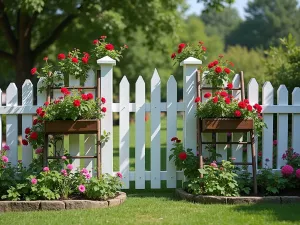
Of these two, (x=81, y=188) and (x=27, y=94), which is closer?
(x=81, y=188)

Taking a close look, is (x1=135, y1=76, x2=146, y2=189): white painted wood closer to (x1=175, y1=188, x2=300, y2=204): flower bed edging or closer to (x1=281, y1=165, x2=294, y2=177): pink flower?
(x1=175, y1=188, x2=300, y2=204): flower bed edging

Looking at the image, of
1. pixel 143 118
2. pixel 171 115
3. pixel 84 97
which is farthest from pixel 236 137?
pixel 84 97

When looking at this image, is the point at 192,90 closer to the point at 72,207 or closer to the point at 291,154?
the point at 291,154

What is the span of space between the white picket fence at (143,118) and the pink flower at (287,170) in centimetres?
39

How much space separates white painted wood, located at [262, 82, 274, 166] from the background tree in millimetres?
56811

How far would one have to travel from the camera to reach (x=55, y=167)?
20.3 feet

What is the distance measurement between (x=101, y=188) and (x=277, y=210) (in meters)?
1.99

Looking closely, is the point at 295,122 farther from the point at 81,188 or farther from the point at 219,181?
the point at 81,188

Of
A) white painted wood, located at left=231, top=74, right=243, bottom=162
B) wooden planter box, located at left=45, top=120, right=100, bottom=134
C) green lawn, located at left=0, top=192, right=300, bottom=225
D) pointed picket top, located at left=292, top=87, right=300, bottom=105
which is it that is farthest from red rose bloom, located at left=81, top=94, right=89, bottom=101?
pointed picket top, located at left=292, top=87, right=300, bottom=105

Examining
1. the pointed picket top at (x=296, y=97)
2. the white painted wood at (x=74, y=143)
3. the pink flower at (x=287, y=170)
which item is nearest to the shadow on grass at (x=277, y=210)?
the pink flower at (x=287, y=170)

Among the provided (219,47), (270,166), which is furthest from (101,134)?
(219,47)

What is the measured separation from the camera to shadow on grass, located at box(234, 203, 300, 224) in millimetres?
5129

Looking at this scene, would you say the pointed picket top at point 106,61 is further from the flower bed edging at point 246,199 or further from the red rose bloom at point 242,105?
the flower bed edging at point 246,199

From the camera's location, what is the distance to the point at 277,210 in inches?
215
